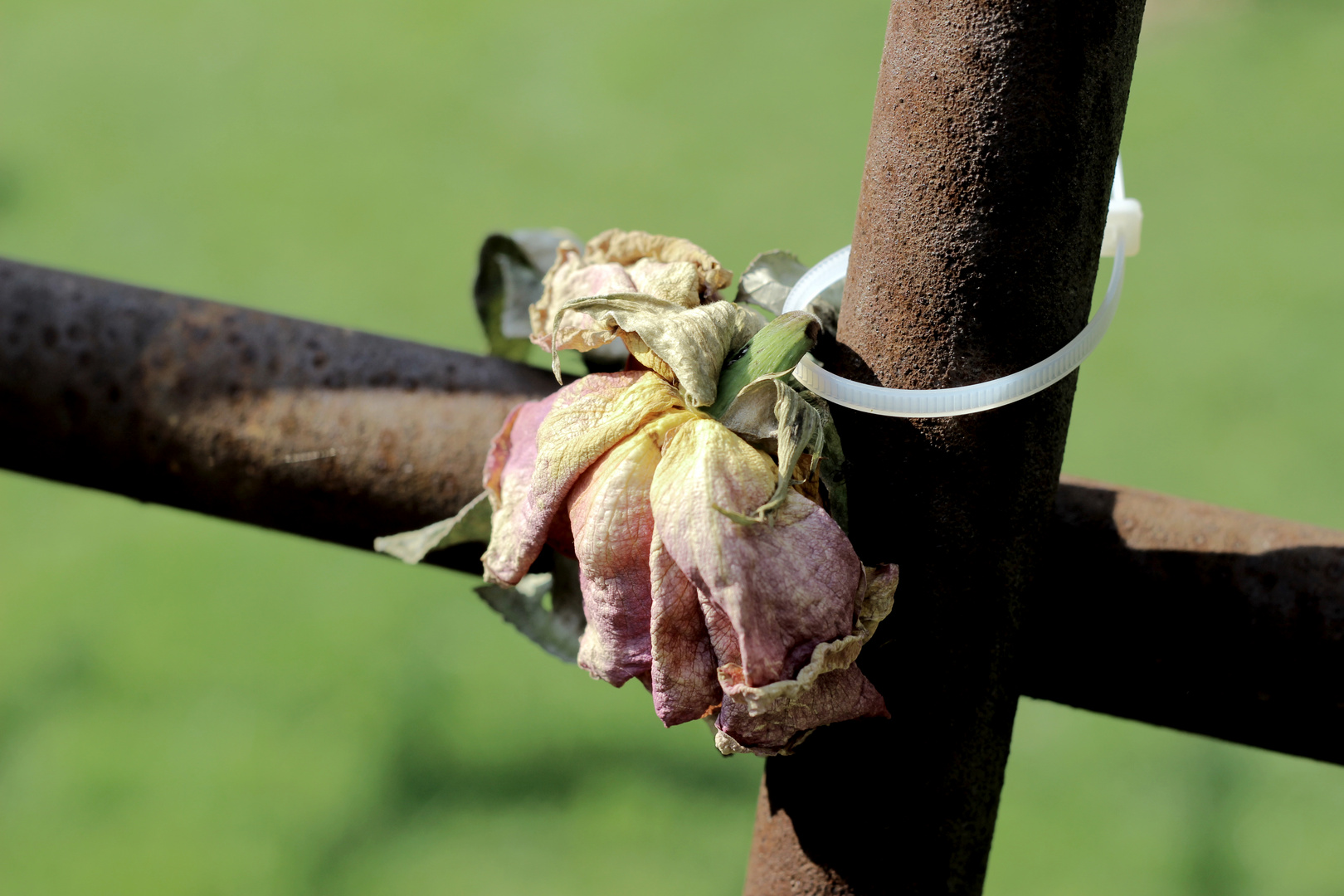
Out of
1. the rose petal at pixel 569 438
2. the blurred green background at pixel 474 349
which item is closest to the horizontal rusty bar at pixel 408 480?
the rose petal at pixel 569 438

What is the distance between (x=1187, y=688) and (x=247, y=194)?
1749 mm

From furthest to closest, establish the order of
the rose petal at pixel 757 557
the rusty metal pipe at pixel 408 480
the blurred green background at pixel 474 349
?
the blurred green background at pixel 474 349 → the rusty metal pipe at pixel 408 480 → the rose petal at pixel 757 557

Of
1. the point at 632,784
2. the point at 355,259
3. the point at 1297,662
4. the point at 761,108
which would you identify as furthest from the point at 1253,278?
the point at 1297,662

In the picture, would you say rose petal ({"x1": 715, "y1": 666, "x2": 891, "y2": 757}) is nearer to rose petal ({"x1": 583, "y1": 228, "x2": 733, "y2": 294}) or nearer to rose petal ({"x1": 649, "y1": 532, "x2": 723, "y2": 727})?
rose petal ({"x1": 649, "y1": 532, "x2": 723, "y2": 727})

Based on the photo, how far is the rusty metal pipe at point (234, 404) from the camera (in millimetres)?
430

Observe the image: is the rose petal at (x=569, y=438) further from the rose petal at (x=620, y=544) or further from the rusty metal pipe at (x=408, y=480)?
the rusty metal pipe at (x=408, y=480)

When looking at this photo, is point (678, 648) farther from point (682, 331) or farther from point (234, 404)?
point (234, 404)

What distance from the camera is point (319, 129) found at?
1.88 meters

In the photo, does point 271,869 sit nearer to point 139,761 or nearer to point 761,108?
point 139,761

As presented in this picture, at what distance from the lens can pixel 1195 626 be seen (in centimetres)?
36

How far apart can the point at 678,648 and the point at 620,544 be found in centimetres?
3

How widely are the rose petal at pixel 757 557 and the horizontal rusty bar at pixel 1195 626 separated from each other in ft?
0.38

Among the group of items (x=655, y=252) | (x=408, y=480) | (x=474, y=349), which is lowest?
(x=474, y=349)

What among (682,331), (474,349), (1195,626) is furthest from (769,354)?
(474,349)
